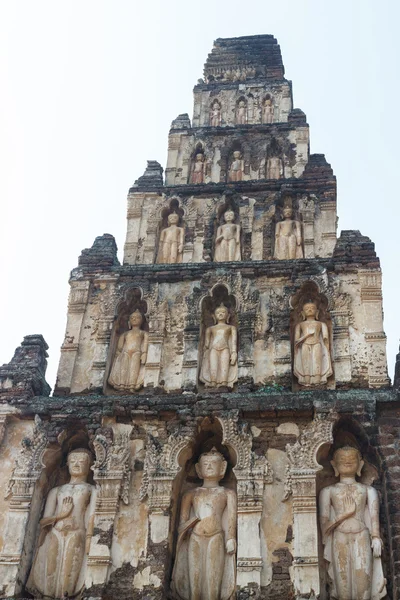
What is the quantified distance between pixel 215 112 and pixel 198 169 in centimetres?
210

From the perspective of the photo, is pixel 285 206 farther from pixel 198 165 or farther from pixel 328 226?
pixel 198 165

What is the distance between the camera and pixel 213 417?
38.1 ft

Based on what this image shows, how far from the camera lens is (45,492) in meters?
11.7

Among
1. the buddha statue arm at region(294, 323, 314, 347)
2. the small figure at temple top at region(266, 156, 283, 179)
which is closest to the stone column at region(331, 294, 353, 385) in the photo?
the buddha statue arm at region(294, 323, 314, 347)

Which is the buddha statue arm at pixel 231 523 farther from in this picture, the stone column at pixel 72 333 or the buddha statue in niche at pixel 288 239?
the buddha statue in niche at pixel 288 239

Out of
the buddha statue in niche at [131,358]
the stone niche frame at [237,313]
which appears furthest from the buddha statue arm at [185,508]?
the buddha statue in niche at [131,358]

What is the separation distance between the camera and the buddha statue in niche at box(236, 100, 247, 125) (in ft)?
57.4

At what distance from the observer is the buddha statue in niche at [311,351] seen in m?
12.3

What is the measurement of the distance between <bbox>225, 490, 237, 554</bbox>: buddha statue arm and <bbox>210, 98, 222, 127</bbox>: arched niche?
9.36 meters

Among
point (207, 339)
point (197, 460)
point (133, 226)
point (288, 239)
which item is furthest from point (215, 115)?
point (197, 460)

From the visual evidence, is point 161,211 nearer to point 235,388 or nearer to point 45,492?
point 235,388

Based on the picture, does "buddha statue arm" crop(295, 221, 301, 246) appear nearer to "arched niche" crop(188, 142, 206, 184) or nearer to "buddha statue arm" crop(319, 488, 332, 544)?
"arched niche" crop(188, 142, 206, 184)

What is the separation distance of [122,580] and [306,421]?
349 cm

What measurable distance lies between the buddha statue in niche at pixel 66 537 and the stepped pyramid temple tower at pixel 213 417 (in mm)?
24
